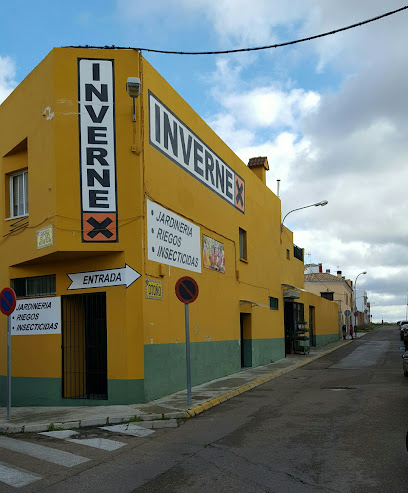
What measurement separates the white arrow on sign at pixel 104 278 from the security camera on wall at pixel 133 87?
3859mm

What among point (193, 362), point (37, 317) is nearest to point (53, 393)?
point (37, 317)

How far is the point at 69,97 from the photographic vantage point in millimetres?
12359

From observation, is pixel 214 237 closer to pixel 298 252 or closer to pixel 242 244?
pixel 242 244

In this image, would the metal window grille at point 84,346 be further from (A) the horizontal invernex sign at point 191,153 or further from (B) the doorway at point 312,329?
(B) the doorway at point 312,329

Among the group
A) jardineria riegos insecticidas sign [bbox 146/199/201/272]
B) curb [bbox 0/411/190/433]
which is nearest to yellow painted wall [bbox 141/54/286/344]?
jardineria riegos insecticidas sign [bbox 146/199/201/272]

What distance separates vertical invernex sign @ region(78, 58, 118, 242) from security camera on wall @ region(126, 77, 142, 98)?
90cm

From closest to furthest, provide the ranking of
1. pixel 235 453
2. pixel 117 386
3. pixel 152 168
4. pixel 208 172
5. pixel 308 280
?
pixel 235 453 < pixel 117 386 < pixel 152 168 < pixel 208 172 < pixel 308 280

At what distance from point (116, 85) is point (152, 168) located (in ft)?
6.97

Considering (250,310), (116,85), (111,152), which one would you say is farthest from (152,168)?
(250,310)

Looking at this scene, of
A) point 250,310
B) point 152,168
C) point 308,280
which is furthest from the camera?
point 308,280

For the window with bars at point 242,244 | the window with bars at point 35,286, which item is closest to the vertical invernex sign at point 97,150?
the window with bars at point 35,286

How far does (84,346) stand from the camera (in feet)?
43.3

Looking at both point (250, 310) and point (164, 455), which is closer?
point (164, 455)

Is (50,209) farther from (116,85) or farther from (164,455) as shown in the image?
(164,455)
